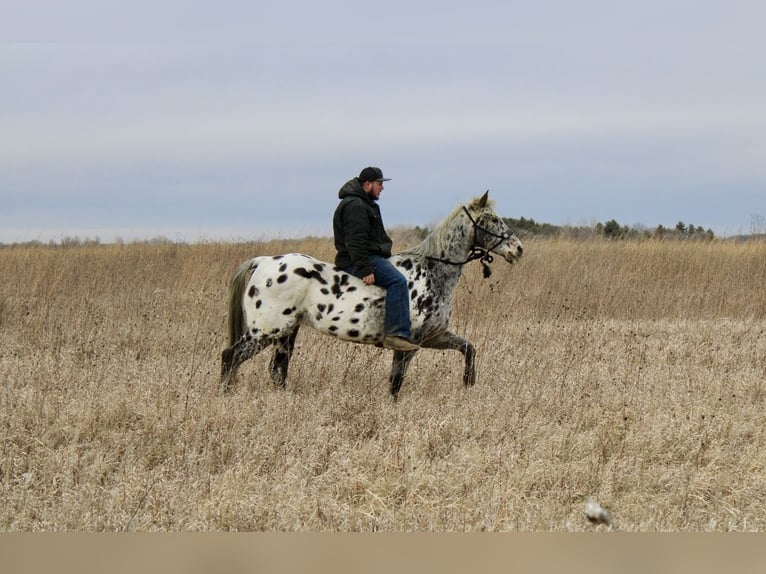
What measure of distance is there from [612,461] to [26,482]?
399 cm

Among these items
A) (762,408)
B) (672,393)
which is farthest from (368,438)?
(762,408)

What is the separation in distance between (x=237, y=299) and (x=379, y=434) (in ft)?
6.91

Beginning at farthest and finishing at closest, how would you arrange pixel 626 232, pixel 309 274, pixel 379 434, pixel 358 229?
pixel 626 232 → pixel 309 274 → pixel 358 229 → pixel 379 434

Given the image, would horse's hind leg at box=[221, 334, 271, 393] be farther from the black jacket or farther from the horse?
the black jacket

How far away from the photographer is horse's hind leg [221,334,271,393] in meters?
7.30

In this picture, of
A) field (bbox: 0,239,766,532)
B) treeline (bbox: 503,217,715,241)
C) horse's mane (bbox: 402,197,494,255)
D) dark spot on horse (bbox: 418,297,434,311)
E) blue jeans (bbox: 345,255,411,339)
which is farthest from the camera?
treeline (bbox: 503,217,715,241)

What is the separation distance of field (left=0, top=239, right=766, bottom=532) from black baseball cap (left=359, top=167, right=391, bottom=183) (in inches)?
76.6

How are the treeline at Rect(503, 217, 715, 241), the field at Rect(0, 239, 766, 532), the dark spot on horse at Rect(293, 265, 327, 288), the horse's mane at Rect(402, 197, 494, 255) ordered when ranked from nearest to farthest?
the field at Rect(0, 239, 766, 532) → the dark spot on horse at Rect(293, 265, 327, 288) → the horse's mane at Rect(402, 197, 494, 255) → the treeline at Rect(503, 217, 715, 241)

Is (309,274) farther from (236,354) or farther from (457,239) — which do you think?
(457,239)

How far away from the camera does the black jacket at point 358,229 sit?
700 cm

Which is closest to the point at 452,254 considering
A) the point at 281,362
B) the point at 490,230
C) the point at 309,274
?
the point at 490,230

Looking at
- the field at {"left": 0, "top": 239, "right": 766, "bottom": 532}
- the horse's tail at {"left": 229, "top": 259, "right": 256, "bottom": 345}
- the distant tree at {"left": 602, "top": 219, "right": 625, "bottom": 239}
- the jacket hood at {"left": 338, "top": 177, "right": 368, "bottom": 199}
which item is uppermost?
the distant tree at {"left": 602, "top": 219, "right": 625, "bottom": 239}

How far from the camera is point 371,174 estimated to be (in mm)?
7137

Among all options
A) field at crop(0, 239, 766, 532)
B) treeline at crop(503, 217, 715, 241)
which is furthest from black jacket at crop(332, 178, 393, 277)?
treeline at crop(503, 217, 715, 241)
